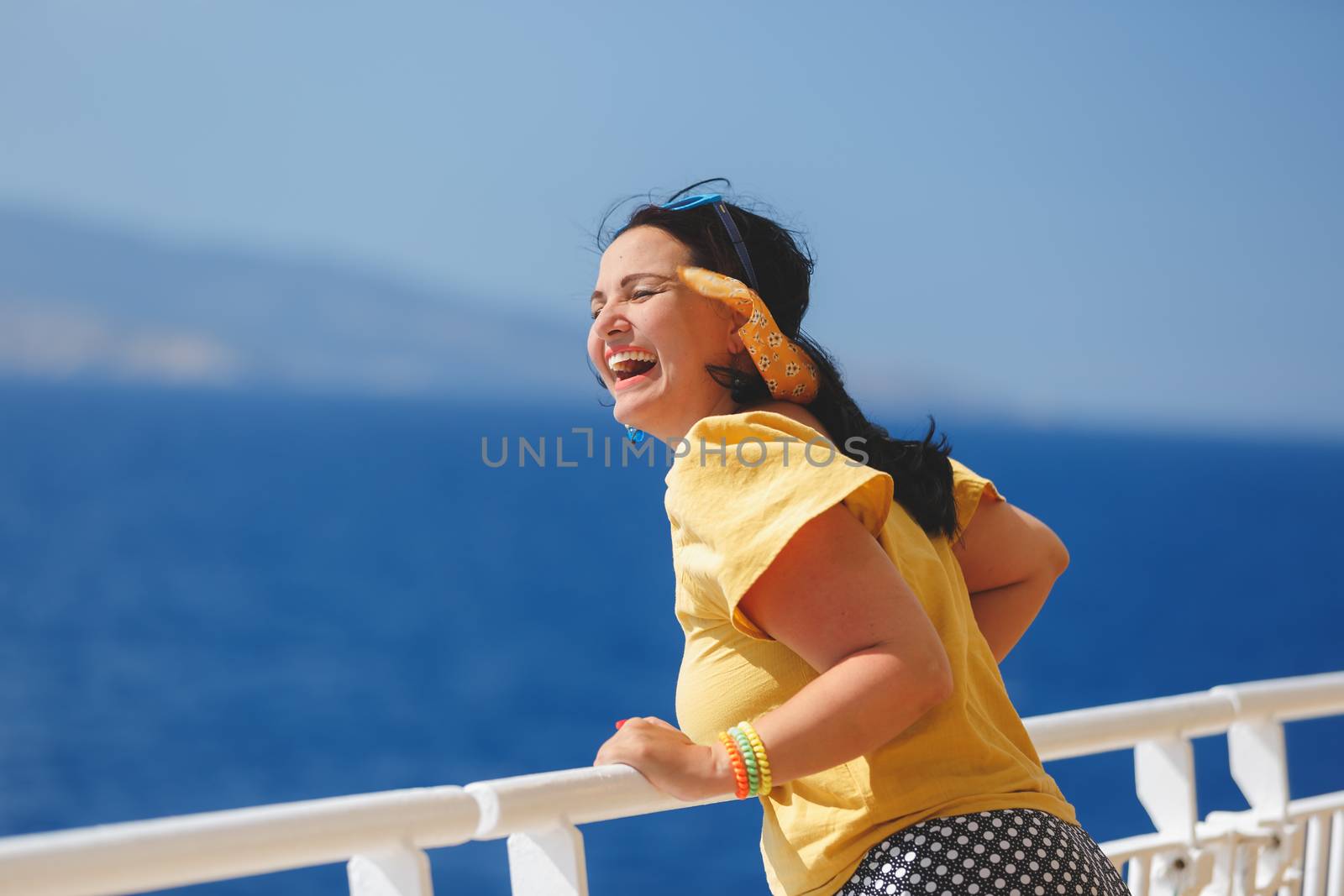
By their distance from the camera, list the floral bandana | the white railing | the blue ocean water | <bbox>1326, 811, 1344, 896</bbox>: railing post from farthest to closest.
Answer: the blue ocean water
<bbox>1326, 811, 1344, 896</bbox>: railing post
the floral bandana
the white railing

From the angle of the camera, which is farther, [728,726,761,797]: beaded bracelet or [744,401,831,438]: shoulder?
[744,401,831,438]: shoulder

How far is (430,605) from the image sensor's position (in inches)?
823

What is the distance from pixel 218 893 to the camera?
44.2 feet

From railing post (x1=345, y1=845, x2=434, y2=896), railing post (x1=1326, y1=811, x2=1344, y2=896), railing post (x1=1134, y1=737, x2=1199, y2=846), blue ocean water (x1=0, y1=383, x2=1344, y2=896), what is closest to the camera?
railing post (x1=345, y1=845, x2=434, y2=896)

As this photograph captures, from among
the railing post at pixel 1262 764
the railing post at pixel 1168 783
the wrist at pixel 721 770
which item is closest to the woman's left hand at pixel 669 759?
the wrist at pixel 721 770

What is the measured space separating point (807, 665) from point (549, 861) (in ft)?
1.00

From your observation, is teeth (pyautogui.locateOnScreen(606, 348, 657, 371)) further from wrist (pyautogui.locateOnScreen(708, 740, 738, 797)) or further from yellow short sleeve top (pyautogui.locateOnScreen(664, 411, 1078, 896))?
wrist (pyautogui.locateOnScreen(708, 740, 738, 797))

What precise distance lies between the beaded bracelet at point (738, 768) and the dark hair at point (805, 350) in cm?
27

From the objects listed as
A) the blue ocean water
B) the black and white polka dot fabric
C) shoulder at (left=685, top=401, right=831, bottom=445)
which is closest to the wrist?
the black and white polka dot fabric

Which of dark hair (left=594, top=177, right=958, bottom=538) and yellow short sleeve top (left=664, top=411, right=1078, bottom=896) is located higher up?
dark hair (left=594, top=177, right=958, bottom=538)

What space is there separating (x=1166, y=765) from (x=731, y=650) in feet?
2.70

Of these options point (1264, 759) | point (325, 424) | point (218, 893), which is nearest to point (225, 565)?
point (325, 424)

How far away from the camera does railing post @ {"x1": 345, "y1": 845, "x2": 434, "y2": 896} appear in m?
1.04

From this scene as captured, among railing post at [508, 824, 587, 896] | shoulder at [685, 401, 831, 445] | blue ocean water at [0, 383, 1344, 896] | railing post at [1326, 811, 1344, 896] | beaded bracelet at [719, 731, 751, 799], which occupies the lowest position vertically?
railing post at [1326, 811, 1344, 896]
